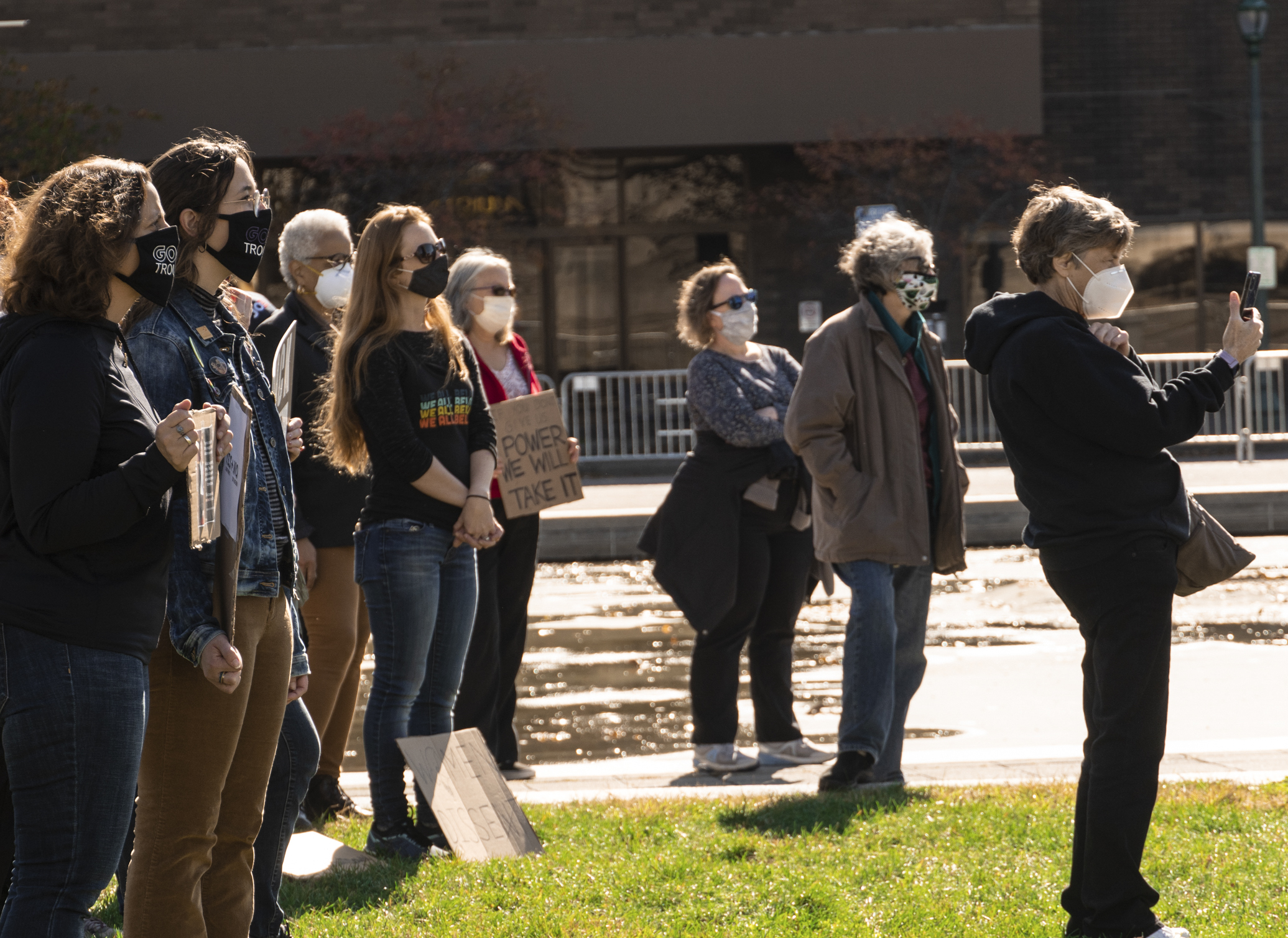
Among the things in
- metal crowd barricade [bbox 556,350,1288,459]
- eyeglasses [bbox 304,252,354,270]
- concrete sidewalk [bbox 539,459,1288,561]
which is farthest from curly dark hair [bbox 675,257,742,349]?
metal crowd barricade [bbox 556,350,1288,459]

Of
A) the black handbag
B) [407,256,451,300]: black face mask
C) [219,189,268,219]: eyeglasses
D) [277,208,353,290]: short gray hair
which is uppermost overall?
[277,208,353,290]: short gray hair

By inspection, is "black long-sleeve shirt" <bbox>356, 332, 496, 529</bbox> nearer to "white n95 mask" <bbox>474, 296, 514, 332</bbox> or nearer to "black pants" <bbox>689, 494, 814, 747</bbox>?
"white n95 mask" <bbox>474, 296, 514, 332</bbox>

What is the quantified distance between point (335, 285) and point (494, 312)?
98 centimetres

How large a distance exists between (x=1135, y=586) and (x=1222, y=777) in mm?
2296

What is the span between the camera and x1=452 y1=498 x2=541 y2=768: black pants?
6.27m

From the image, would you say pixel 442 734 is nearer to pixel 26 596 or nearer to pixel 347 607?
pixel 347 607

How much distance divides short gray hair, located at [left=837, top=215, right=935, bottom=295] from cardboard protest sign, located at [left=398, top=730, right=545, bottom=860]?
7.54 ft

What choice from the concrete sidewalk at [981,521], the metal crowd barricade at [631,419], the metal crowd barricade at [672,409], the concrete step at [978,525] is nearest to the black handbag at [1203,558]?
the concrete sidewalk at [981,521]

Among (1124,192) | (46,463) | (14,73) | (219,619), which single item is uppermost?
(14,73)

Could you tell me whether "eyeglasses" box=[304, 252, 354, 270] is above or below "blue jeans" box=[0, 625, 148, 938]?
above

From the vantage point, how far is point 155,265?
308 centimetres

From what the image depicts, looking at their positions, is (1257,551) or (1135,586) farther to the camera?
(1257,551)

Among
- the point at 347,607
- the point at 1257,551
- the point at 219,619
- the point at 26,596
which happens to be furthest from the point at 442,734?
the point at 1257,551

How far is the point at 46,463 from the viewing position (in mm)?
2846
